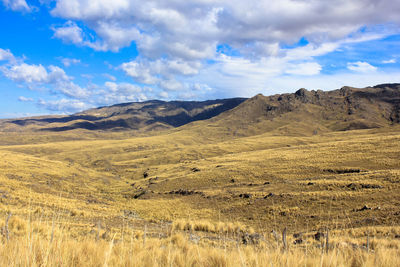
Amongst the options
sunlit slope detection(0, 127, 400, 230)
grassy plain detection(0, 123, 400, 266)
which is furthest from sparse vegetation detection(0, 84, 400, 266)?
sunlit slope detection(0, 127, 400, 230)

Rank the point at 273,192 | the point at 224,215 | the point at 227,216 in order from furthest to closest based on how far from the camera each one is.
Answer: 1. the point at 273,192
2. the point at 224,215
3. the point at 227,216

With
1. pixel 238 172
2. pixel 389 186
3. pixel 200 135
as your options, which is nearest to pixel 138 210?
pixel 238 172

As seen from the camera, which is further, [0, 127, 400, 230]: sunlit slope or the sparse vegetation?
[0, 127, 400, 230]: sunlit slope

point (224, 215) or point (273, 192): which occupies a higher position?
point (273, 192)

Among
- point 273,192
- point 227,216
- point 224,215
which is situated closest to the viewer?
point 227,216

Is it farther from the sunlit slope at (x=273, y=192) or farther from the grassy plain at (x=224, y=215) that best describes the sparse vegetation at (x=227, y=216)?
the sunlit slope at (x=273, y=192)

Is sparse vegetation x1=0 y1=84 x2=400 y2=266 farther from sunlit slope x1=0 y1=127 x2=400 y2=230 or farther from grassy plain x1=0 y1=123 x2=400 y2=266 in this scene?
sunlit slope x1=0 y1=127 x2=400 y2=230

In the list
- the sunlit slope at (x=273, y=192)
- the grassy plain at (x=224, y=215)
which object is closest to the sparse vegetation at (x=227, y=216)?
the grassy plain at (x=224, y=215)

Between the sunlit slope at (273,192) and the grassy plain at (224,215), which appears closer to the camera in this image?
the grassy plain at (224,215)

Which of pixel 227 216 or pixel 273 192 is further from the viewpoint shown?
pixel 273 192

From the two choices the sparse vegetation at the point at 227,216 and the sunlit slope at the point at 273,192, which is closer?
the sparse vegetation at the point at 227,216

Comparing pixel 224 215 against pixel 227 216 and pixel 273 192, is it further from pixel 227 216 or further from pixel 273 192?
pixel 273 192

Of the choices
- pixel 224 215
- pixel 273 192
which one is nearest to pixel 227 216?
pixel 224 215

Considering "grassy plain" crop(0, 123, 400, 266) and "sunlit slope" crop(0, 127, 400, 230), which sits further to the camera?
"sunlit slope" crop(0, 127, 400, 230)
